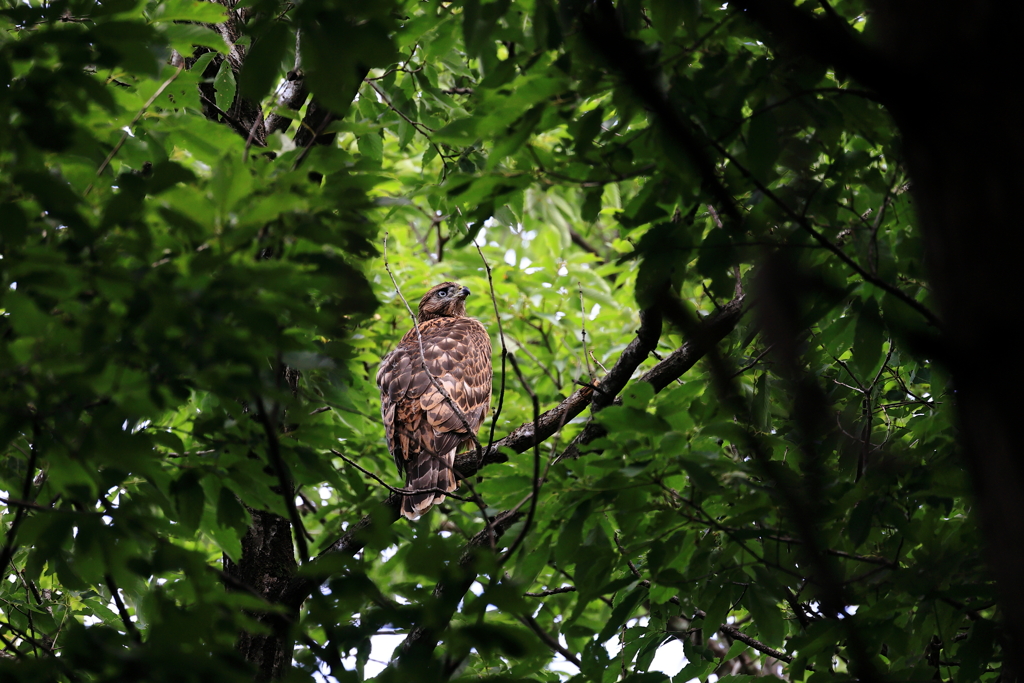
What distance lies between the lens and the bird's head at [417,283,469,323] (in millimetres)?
8102

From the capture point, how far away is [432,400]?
6453 millimetres

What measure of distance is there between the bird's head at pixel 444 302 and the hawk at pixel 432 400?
0.32 metres

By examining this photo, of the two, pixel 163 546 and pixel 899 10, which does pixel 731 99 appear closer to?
pixel 899 10

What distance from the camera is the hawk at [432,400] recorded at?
234 inches

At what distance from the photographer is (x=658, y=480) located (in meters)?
2.40

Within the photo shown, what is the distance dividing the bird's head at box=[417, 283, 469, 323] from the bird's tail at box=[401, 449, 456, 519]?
7.61 feet

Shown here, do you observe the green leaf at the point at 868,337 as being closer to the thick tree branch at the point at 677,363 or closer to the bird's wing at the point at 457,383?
the thick tree branch at the point at 677,363

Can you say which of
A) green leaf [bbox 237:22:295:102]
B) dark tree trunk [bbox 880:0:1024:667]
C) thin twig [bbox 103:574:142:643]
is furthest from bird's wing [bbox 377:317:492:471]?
dark tree trunk [bbox 880:0:1024:667]

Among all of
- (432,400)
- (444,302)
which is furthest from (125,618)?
(444,302)

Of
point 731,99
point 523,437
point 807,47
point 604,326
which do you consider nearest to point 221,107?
point 523,437

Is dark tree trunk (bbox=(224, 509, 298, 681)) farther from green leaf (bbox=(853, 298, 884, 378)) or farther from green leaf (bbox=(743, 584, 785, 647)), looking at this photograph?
green leaf (bbox=(853, 298, 884, 378))

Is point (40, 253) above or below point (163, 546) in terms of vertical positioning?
above

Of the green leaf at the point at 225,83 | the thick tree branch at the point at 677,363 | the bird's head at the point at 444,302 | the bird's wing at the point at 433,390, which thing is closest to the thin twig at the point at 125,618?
the thick tree branch at the point at 677,363

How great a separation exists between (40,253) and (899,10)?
1.81m
